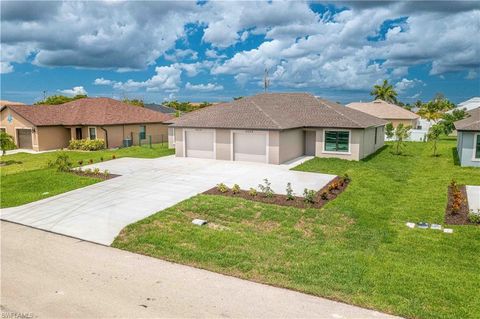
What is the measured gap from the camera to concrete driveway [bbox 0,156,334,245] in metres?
12.5

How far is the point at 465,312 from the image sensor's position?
6.79m

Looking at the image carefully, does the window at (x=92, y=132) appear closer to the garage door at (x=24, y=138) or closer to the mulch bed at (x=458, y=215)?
the garage door at (x=24, y=138)

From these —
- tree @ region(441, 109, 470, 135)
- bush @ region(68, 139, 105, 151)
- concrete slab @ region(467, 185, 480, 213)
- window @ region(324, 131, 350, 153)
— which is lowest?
concrete slab @ region(467, 185, 480, 213)

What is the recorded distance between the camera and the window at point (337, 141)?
81.0ft

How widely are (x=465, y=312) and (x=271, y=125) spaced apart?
17.3 m

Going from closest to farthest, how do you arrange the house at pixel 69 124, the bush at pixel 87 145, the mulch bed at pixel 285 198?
the mulch bed at pixel 285 198 < the bush at pixel 87 145 < the house at pixel 69 124

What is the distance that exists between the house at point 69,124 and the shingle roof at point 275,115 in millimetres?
9837

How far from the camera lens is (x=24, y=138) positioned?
1346 inches

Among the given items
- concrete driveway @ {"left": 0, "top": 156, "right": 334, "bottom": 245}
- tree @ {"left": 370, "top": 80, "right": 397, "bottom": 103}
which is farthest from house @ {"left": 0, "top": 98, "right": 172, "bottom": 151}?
tree @ {"left": 370, "top": 80, "right": 397, "bottom": 103}

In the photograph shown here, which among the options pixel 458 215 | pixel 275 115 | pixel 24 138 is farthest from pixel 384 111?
pixel 24 138

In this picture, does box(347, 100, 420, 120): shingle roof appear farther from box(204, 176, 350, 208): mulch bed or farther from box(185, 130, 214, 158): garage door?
box(204, 176, 350, 208): mulch bed

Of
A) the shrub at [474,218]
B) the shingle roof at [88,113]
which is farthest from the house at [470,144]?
the shingle roof at [88,113]

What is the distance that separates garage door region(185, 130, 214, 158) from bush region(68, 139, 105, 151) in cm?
1052

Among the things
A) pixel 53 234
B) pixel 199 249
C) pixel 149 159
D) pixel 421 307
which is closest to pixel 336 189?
pixel 199 249
